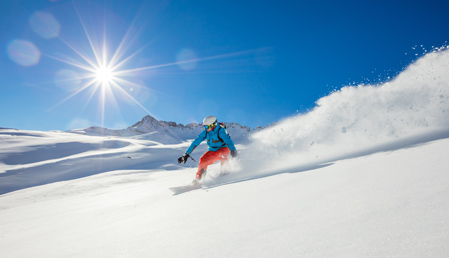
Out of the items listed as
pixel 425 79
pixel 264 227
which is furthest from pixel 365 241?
pixel 425 79

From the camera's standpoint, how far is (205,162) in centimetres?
555

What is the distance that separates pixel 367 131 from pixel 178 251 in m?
5.69

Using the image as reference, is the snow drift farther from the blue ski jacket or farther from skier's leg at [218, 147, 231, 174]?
the blue ski jacket

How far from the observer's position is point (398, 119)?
5027mm

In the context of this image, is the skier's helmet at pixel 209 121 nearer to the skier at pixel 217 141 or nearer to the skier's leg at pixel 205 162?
the skier at pixel 217 141

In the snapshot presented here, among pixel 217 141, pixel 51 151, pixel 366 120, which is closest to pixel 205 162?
pixel 217 141

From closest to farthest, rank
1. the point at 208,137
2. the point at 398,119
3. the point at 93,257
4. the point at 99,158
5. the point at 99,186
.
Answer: the point at 93,257, the point at 398,119, the point at 208,137, the point at 99,186, the point at 99,158

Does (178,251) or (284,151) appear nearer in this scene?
(178,251)

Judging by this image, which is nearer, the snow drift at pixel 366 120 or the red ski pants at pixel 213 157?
the snow drift at pixel 366 120

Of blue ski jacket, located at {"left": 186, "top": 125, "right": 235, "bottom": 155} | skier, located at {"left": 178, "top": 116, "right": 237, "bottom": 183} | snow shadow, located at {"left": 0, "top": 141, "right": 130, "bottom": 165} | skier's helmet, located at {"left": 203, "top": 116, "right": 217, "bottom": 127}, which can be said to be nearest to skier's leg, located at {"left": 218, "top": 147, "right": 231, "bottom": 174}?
skier, located at {"left": 178, "top": 116, "right": 237, "bottom": 183}

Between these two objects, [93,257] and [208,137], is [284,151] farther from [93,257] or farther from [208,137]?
[93,257]

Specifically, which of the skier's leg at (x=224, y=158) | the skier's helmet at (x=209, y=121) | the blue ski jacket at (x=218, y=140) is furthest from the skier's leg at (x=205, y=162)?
the skier's helmet at (x=209, y=121)

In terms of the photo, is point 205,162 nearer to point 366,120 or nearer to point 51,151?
point 366,120

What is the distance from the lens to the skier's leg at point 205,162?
5215mm
